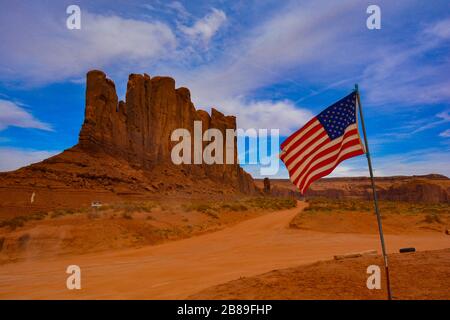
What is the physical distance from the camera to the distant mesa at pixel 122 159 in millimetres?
45062

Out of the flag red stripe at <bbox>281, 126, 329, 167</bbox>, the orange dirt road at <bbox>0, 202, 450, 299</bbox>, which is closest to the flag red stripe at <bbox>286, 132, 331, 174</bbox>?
the flag red stripe at <bbox>281, 126, 329, 167</bbox>

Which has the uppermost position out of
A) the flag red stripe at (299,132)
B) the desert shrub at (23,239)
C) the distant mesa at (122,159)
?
the distant mesa at (122,159)

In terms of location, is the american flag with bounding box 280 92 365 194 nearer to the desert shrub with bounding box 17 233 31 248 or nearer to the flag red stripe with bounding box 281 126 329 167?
the flag red stripe with bounding box 281 126 329 167

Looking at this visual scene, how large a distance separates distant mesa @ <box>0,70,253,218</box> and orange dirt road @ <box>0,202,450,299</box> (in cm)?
2879

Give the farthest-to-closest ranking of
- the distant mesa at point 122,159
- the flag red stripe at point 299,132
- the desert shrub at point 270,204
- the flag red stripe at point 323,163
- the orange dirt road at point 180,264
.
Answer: the desert shrub at point 270,204
the distant mesa at point 122,159
the orange dirt road at point 180,264
the flag red stripe at point 299,132
the flag red stripe at point 323,163

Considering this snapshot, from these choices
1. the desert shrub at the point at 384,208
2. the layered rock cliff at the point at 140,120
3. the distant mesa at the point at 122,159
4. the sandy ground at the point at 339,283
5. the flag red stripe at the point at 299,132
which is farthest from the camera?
the layered rock cliff at the point at 140,120

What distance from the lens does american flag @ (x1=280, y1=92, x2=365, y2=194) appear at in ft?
23.9

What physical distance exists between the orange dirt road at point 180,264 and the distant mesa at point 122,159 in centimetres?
2879

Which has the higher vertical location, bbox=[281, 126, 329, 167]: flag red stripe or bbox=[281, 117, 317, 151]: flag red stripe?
bbox=[281, 117, 317, 151]: flag red stripe

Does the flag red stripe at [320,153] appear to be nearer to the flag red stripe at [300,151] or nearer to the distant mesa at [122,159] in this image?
the flag red stripe at [300,151]

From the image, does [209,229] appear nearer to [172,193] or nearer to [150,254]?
[150,254]

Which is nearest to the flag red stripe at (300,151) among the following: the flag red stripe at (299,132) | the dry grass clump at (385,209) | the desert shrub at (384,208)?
the flag red stripe at (299,132)

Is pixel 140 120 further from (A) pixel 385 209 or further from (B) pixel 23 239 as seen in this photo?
(B) pixel 23 239
